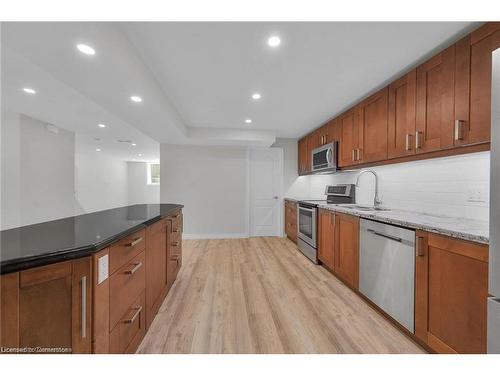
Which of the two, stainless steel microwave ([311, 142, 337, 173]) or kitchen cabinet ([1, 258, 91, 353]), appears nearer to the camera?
kitchen cabinet ([1, 258, 91, 353])

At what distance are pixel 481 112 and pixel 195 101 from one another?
280cm

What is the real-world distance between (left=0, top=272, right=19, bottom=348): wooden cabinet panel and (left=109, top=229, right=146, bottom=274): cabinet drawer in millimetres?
325

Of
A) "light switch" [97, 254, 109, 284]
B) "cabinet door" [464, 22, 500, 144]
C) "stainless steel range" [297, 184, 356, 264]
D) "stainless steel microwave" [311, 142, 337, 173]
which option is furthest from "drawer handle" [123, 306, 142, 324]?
"stainless steel microwave" [311, 142, 337, 173]

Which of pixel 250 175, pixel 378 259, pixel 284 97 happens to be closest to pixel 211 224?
pixel 250 175

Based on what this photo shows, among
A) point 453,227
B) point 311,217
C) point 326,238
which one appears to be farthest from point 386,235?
point 311,217

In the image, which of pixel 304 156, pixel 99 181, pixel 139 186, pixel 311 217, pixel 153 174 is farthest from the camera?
pixel 153 174

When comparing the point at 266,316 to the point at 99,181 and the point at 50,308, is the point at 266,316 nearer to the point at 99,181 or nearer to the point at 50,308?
the point at 50,308

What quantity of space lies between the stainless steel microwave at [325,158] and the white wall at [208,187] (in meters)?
1.67

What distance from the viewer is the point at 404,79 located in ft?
6.53

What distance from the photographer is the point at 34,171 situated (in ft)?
11.0

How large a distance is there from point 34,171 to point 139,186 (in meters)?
6.28

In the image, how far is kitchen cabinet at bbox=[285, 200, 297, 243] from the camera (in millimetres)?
4092

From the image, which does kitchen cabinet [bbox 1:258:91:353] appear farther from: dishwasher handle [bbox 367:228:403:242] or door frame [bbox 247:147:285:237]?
door frame [bbox 247:147:285:237]
